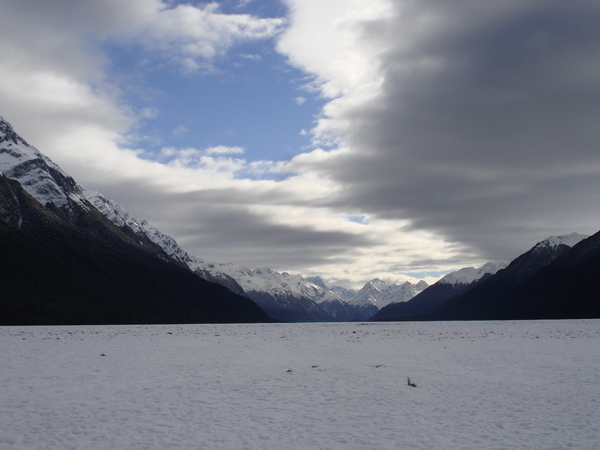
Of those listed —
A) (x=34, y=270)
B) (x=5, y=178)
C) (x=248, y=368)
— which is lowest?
(x=248, y=368)

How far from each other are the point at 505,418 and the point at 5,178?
21748 cm

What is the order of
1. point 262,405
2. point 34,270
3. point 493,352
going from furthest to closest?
1. point 34,270
2. point 493,352
3. point 262,405

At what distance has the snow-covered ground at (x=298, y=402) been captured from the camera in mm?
14352

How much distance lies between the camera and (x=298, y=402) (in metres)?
19.4

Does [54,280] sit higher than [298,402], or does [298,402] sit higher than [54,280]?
[54,280]

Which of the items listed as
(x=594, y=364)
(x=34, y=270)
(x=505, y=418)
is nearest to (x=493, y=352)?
(x=594, y=364)

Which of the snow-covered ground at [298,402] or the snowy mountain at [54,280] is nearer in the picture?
the snow-covered ground at [298,402]

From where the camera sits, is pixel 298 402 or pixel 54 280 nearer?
pixel 298 402

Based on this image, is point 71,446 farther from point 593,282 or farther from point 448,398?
point 593,282

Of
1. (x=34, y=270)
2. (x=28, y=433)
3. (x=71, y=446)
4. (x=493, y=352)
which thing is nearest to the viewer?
(x=71, y=446)

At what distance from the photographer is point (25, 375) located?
2434cm

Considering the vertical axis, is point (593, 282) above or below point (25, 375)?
above

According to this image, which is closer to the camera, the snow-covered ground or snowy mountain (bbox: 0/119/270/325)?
the snow-covered ground

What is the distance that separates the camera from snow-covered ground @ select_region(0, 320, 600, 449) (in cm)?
1435
